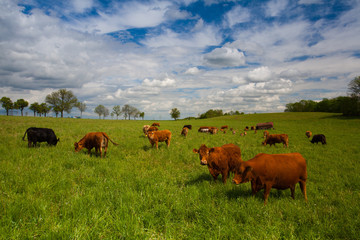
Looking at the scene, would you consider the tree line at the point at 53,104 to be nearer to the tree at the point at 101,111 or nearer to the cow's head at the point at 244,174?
the tree at the point at 101,111

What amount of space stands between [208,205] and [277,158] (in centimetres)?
239

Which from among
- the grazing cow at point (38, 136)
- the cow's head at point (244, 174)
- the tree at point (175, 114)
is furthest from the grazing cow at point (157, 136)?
the tree at point (175, 114)

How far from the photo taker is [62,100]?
8262 cm

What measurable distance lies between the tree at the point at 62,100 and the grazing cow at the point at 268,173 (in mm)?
98269

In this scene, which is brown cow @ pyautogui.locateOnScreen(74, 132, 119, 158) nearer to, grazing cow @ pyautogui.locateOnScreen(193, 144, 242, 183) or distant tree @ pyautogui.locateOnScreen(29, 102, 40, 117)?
grazing cow @ pyautogui.locateOnScreen(193, 144, 242, 183)

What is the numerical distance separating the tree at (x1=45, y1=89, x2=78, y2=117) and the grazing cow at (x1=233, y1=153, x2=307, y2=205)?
98269mm

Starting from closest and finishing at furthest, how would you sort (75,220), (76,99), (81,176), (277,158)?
(75,220) → (277,158) → (81,176) → (76,99)

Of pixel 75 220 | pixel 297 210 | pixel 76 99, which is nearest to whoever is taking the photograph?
pixel 75 220

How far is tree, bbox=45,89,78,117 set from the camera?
8031 centimetres

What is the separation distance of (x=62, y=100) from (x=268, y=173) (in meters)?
100

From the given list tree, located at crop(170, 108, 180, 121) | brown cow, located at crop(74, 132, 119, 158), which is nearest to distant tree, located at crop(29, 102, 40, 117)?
tree, located at crop(170, 108, 180, 121)

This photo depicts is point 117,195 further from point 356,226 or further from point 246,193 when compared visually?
point 356,226

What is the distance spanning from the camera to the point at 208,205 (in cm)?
407

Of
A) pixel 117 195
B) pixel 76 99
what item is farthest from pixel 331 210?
pixel 76 99
